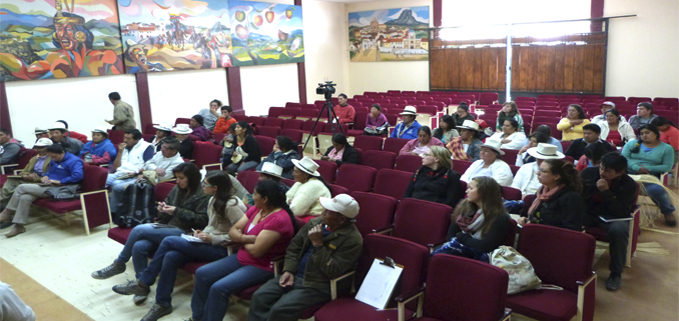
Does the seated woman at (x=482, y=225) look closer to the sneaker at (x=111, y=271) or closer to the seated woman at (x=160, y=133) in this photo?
the sneaker at (x=111, y=271)

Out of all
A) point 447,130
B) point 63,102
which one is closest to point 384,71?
point 63,102

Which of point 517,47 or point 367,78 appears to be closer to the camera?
point 517,47

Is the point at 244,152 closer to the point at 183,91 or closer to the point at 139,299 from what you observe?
the point at 139,299

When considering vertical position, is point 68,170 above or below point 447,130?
below

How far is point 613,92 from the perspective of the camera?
1283 centimetres

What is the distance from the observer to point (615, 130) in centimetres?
677

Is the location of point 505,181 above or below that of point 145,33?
below

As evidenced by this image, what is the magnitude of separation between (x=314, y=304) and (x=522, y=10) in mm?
12820

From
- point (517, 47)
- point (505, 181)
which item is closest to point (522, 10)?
point (517, 47)

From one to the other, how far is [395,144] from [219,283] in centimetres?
390

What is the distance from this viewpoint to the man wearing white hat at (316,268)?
9.75 ft

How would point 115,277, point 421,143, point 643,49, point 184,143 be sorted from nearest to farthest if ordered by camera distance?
point 115,277 → point 421,143 → point 184,143 → point 643,49

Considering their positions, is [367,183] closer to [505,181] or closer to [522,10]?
[505,181]

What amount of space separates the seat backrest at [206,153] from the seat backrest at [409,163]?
8.20 feet
